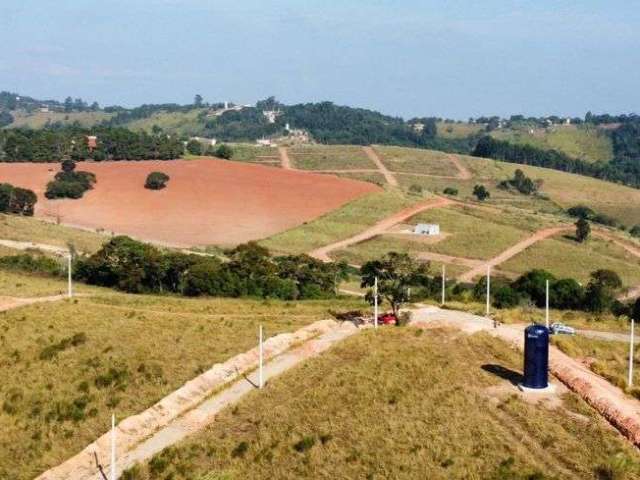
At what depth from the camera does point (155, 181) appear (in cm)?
10731

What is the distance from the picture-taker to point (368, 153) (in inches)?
6609

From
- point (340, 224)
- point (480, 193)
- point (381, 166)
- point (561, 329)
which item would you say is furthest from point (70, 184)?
point (561, 329)

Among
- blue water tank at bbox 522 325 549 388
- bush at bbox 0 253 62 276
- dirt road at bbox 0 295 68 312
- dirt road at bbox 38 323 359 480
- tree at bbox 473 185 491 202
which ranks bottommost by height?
tree at bbox 473 185 491 202

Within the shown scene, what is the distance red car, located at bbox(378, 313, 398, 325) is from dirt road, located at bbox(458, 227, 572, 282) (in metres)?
40.2

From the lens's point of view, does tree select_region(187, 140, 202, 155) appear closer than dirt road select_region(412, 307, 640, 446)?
No

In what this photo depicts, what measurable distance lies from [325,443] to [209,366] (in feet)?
23.9

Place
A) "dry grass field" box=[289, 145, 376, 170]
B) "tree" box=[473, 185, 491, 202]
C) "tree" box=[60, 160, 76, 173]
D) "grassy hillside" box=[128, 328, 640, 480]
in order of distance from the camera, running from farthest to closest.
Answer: "dry grass field" box=[289, 145, 376, 170] → "tree" box=[473, 185, 491, 202] → "tree" box=[60, 160, 76, 173] → "grassy hillside" box=[128, 328, 640, 480]

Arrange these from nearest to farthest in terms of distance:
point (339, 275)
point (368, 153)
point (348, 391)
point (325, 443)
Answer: point (325, 443), point (348, 391), point (339, 275), point (368, 153)

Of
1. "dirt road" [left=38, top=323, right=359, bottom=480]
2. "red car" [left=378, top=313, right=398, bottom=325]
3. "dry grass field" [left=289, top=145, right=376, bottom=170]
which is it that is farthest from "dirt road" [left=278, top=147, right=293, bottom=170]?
"dirt road" [left=38, top=323, right=359, bottom=480]

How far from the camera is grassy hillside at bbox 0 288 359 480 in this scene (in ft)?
74.4

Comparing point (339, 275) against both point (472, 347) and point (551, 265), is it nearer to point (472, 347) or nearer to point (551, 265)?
point (551, 265)

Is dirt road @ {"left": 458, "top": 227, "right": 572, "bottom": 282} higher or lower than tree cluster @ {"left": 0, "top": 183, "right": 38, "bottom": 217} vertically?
lower

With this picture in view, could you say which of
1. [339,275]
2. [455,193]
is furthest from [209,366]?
[455,193]

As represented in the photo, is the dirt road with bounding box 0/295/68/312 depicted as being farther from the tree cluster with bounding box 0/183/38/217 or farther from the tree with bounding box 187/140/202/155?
the tree with bounding box 187/140/202/155
